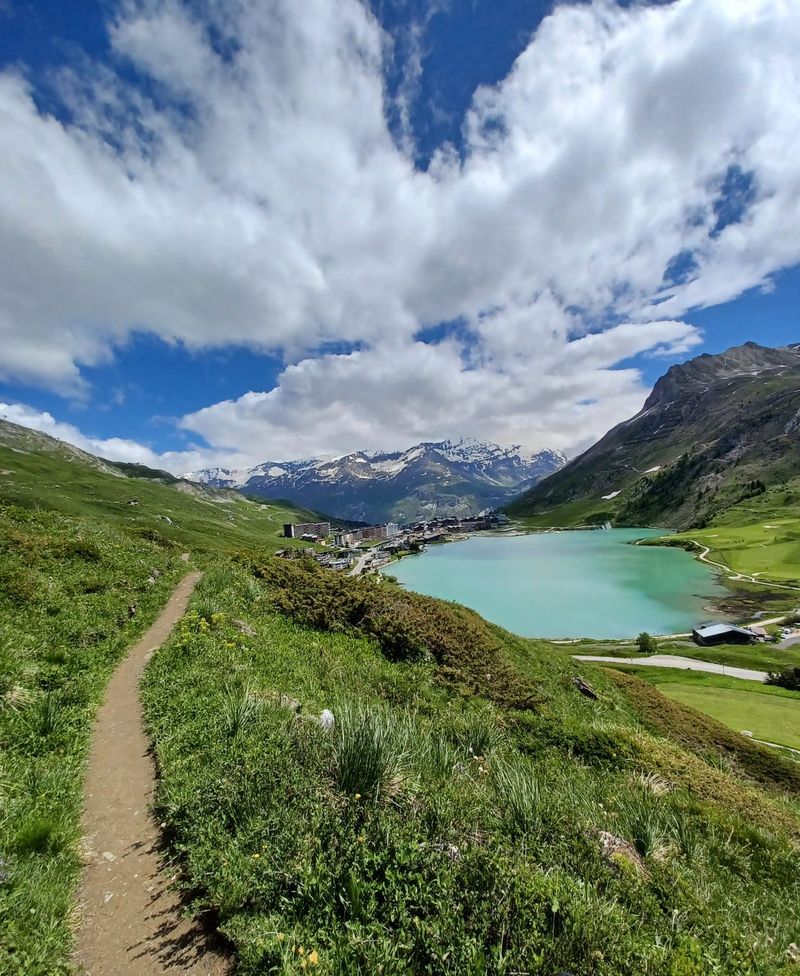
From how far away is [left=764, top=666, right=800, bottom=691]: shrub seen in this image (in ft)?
156

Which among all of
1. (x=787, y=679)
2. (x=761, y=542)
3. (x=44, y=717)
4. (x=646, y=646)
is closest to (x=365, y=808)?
(x=44, y=717)

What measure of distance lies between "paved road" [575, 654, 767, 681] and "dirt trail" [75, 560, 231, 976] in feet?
187

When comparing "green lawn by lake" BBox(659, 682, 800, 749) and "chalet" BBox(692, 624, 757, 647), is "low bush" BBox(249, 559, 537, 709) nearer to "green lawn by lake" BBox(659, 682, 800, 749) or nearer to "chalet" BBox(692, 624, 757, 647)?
"green lawn by lake" BBox(659, 682, 800, 749)

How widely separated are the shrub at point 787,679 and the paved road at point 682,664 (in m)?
2.76

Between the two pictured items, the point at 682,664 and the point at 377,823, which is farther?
the point at 682,664

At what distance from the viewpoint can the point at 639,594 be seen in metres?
107

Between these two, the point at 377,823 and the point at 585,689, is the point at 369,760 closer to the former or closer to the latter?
the point at 377,823

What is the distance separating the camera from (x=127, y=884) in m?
6.27

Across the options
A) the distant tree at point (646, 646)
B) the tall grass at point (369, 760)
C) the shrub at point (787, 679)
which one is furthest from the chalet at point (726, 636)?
the tall grass at point (369, 760)

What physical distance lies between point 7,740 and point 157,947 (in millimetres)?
6161

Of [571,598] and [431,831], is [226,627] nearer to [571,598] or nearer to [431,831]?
[431,831]

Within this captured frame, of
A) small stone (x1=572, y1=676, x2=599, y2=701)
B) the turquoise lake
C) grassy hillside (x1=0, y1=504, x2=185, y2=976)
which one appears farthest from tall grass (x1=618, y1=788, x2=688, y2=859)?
the turquoise lake

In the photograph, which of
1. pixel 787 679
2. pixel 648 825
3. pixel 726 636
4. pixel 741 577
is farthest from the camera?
pixel 741 577

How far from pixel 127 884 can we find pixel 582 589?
122458 millimetres
